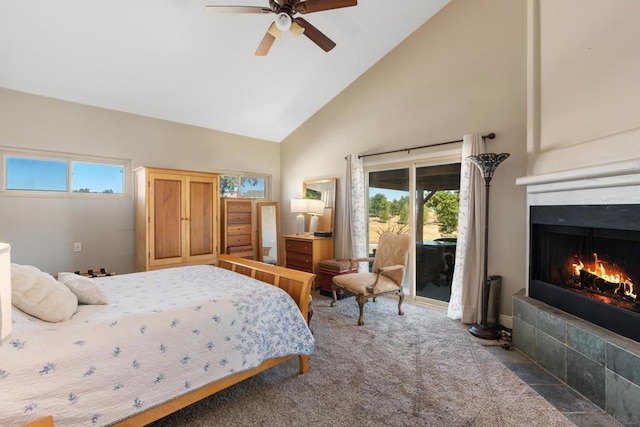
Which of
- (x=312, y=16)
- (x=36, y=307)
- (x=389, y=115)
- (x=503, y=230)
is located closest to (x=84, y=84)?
(x=312, y=16)

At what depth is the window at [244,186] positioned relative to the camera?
16.3 ft

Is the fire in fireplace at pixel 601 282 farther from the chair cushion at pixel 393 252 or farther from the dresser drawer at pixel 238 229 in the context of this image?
the dresser drawer at pixel 238 229

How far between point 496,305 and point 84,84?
16.8 ft

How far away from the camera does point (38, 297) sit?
4.72 ft

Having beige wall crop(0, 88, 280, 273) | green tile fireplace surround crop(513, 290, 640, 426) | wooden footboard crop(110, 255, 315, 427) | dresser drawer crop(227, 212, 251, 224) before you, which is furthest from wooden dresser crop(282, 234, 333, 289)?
green tile fireplace surround crop(513, 290, 640, 426)

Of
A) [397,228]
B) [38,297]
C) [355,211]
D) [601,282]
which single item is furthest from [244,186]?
[601,282]

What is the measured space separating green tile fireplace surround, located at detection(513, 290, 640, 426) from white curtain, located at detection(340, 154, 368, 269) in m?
2.11

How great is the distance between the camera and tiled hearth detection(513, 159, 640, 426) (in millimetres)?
1657

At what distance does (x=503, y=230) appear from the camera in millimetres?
3064

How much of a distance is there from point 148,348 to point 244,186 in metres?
3.93

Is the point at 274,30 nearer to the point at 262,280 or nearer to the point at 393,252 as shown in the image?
the point at 262,280

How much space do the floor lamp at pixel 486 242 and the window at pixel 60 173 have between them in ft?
14.2

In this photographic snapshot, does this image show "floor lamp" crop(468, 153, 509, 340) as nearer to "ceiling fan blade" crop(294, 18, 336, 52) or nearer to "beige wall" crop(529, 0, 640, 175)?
"beige wall" crop(529, 0, 640, 175)

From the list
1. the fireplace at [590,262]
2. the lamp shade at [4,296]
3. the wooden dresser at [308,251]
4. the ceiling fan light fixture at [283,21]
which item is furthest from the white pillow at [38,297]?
the fireplace at [590,262]
